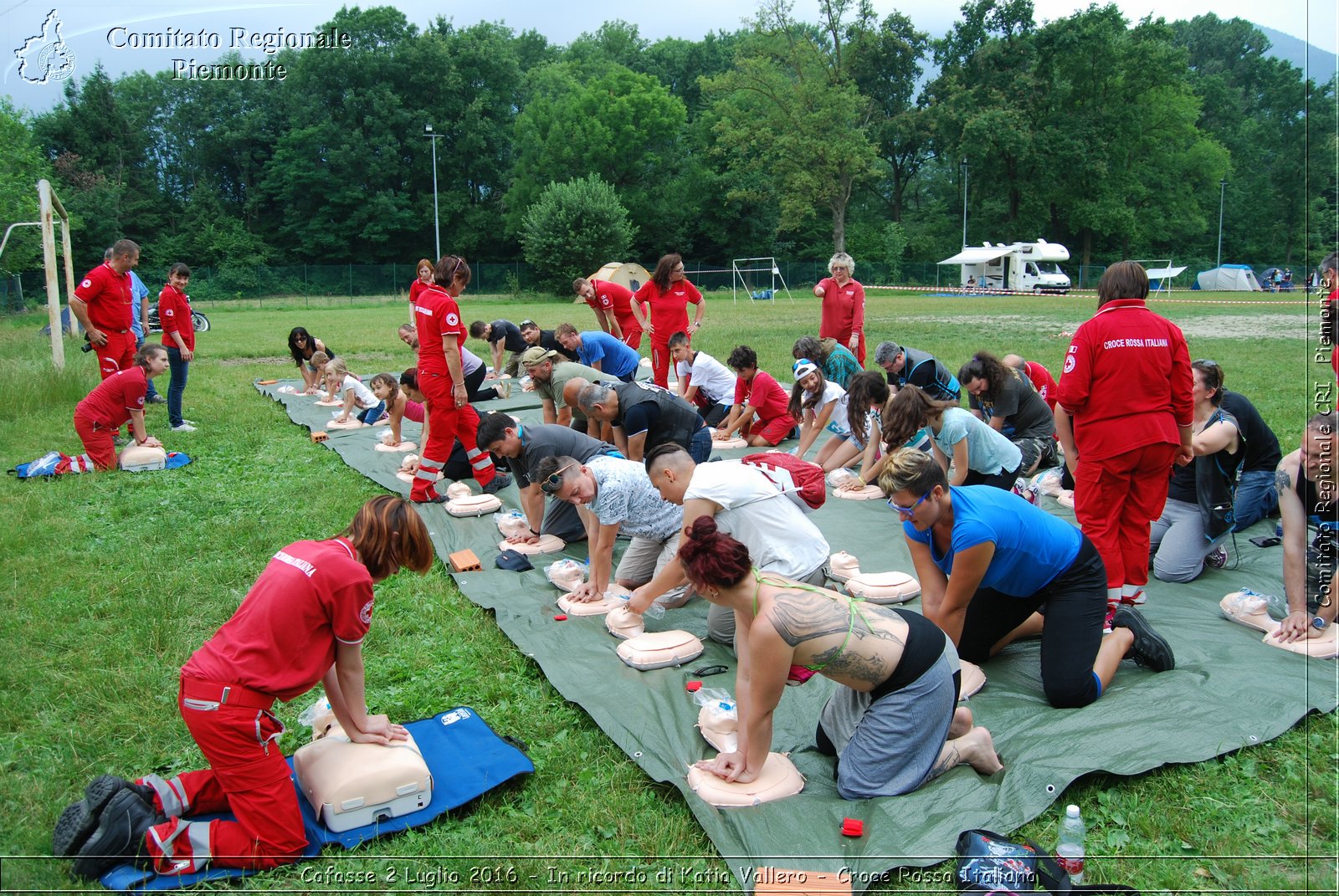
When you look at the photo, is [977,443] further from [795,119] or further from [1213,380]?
[795,119]

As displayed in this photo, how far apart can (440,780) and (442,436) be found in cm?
428

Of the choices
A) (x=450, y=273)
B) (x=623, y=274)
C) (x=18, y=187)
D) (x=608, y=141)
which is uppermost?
(x=608, y=141)

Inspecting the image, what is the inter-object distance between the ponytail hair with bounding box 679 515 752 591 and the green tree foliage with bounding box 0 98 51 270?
35.6 metres

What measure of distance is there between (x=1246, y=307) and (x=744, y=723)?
105 feet

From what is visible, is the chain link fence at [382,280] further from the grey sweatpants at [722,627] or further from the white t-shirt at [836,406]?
the grey sweatpants at [722,627]

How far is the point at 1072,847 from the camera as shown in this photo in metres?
2.94

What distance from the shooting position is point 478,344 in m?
18.6

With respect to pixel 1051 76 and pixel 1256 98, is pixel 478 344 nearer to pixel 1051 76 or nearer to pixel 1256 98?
pixel 1051 76

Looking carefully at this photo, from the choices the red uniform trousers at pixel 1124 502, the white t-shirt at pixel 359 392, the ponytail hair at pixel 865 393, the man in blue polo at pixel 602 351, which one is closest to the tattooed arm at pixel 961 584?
the red uniform trousers at pixel 1124 502

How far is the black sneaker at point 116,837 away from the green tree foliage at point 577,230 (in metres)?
33.9

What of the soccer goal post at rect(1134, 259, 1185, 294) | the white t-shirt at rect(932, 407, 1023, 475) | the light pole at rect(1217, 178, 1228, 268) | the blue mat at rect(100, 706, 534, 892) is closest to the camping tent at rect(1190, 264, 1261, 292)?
the soccer goal post at rect(1134, 259, 1185, 294)

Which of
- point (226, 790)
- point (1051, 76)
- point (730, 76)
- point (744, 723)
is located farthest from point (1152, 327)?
point (1051, 76)

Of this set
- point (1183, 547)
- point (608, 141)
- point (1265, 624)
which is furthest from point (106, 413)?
point (608, 141)

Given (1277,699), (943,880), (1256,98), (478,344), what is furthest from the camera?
(1256,98)
